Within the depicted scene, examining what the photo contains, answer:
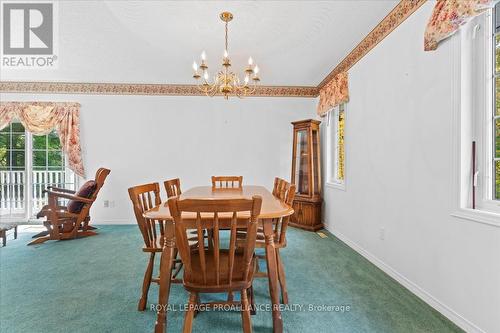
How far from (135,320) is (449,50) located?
2905 mm

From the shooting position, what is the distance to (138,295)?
1980 mm

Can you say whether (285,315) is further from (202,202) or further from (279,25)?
(279,25)

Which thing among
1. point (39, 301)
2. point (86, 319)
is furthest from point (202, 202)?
point (39, 301)

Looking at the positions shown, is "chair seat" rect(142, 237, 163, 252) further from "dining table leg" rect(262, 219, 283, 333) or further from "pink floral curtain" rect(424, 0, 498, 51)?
"pink floral curtain" rect(424, 0, 498, 51)

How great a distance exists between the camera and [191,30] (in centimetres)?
253

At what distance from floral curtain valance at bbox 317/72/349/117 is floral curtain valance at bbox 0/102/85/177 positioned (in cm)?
422

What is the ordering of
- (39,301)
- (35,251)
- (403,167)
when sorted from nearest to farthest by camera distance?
(39,301) → (403,167) → (35,251)

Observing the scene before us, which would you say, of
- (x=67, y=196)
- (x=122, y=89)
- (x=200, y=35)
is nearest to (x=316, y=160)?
(x=200, y=35)

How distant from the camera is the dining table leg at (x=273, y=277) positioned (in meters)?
1.48

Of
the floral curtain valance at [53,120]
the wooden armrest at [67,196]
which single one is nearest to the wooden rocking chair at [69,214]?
the wooden armrest at [67,196]

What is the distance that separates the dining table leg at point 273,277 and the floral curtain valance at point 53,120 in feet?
13.3

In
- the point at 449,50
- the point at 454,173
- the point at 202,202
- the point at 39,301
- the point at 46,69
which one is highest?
the point at 46,69

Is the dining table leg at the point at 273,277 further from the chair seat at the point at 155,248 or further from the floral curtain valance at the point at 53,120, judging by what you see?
the floral curtain valance at the point at 53,120

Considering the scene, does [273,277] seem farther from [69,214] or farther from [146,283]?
[69,214]
